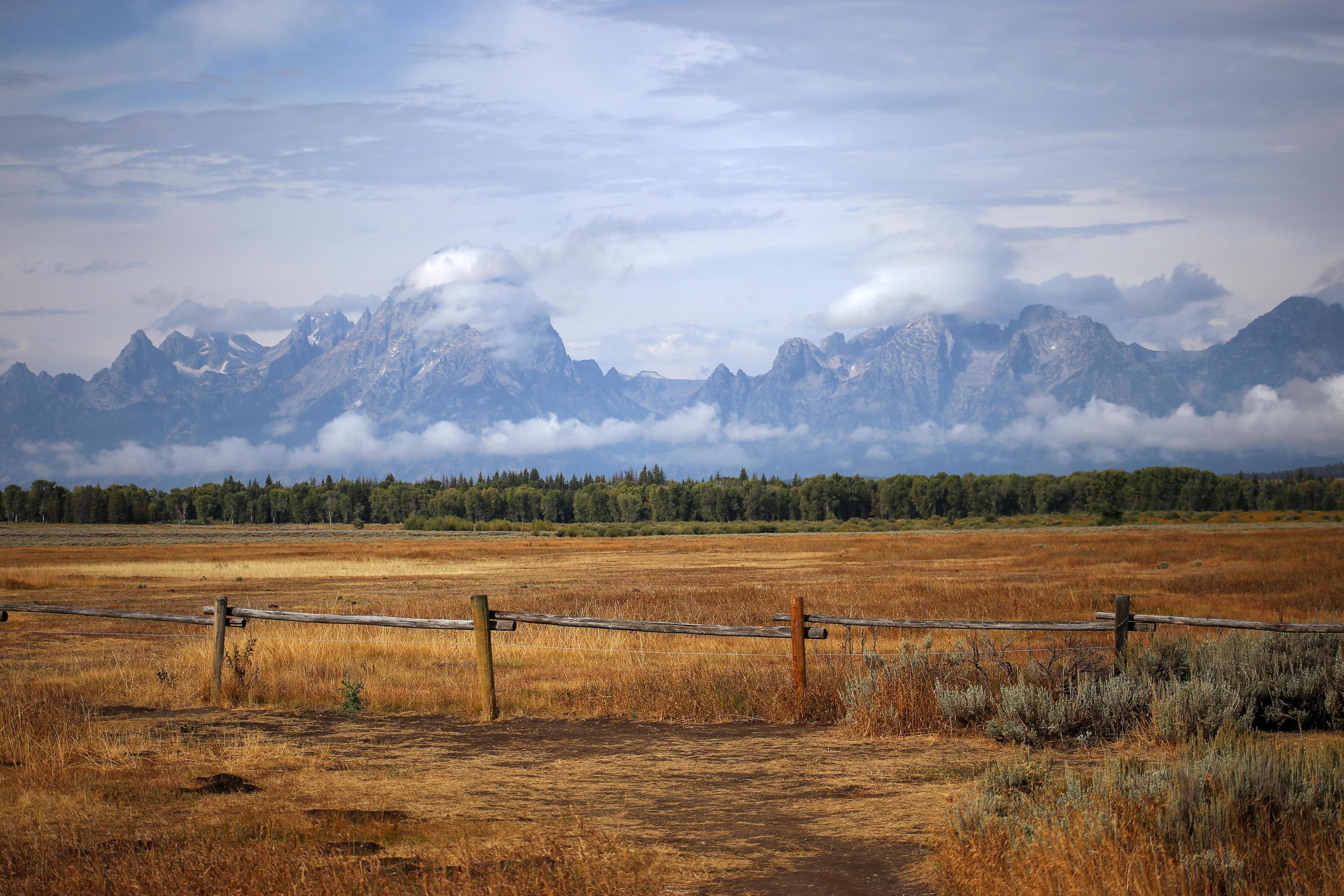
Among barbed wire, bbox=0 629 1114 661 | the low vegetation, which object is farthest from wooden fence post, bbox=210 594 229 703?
the low vegetation

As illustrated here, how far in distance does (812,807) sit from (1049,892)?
2.78 meters

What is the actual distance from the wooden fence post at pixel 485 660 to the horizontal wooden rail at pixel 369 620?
0.15 meters

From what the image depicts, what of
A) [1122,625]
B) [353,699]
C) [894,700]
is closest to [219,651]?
[353,699]

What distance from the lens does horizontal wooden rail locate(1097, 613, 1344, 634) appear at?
11.1 metres

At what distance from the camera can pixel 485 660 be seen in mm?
12375

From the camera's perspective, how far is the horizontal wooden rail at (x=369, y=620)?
1272 cm

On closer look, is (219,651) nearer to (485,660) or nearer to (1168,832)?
(485,660)

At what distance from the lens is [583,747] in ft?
35.3

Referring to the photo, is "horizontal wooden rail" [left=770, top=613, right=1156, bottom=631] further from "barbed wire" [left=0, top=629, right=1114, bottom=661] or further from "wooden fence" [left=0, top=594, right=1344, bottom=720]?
"barbed wire" [left=0, top=629, right=1114, bottom=661]

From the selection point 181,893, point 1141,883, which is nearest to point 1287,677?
point 1141,883

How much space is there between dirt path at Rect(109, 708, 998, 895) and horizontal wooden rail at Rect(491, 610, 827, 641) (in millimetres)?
1071

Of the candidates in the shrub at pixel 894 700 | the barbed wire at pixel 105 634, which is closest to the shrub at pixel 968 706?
the shrub at pixel 894 700

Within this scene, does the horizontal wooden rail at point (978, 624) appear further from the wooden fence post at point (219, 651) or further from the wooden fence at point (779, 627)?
the wooden fence post at point (219, 651)

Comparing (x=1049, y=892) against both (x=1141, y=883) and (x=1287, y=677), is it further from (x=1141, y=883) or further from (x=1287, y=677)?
(x=1287, y=677)
